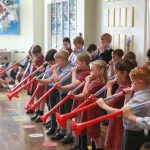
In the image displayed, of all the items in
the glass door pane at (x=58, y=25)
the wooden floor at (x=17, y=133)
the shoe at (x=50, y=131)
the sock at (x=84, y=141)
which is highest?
the glass door pane at (x=58, y=25)

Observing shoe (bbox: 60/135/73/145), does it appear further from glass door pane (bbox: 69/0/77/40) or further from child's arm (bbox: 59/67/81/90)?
glass door pane (bbox: 69/0/77/40)

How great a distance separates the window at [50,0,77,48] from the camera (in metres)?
7.63

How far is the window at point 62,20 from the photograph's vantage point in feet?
25.0

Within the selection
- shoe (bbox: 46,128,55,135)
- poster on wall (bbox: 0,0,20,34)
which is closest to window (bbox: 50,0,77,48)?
poster on wall (bbox: 0,0,20,34)

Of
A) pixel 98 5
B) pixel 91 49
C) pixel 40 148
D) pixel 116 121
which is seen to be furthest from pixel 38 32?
pixel 116 121

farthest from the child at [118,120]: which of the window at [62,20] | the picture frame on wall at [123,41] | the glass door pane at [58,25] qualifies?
the glass door pane at [58,25]

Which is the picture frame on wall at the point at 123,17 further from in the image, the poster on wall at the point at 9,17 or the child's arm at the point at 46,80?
the poster on wall at the point at 9,17

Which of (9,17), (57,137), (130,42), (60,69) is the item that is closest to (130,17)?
(130,42)

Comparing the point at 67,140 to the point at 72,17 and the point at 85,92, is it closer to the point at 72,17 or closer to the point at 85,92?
the point at 85,92

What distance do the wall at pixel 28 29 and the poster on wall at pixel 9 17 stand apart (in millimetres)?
118

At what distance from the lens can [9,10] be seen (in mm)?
9555

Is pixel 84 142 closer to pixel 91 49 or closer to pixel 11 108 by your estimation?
pixel 91 49

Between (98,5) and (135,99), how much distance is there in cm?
420

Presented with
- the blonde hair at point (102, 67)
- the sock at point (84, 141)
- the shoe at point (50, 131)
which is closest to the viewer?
the blonde hair at point (102, 67)
